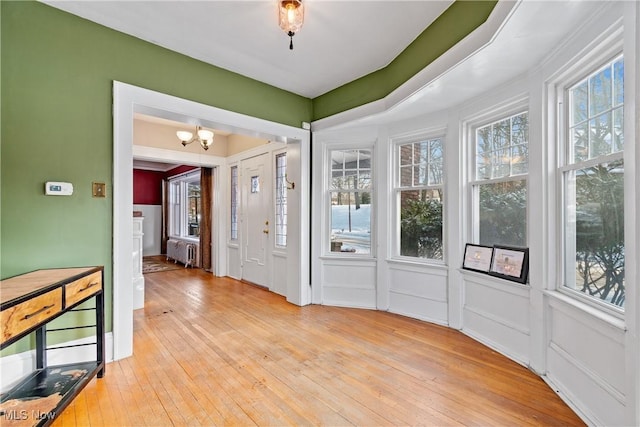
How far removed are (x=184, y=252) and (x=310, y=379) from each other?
233 inches

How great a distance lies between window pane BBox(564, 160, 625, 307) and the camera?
1745 mm

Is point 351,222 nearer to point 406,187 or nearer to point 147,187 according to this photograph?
point 406,187

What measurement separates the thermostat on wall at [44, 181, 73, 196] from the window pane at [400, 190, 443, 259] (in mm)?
3344

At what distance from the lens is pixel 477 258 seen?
2.96 metres

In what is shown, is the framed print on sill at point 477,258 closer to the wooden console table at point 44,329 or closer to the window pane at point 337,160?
the window pane at point 337,160

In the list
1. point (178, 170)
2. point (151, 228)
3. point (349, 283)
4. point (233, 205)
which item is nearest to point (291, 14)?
point (349, 283)

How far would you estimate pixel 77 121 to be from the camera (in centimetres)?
237

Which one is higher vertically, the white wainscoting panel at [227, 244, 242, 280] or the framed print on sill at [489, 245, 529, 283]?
the framed print on sill at [489, 245, 529, 283]

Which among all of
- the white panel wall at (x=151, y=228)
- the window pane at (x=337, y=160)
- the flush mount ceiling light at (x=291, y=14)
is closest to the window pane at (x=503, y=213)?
the window pane at (x=337, y=160)

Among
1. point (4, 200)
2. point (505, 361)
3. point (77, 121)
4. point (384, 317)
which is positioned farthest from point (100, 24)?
point (505, 361)

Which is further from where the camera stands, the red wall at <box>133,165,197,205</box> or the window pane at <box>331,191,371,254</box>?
the red wall at <box>133,165,197,205</box>

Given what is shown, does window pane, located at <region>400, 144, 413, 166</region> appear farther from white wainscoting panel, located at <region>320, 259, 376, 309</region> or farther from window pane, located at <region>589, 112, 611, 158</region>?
window pane, located at <region>589, 112, 611, 158</region>

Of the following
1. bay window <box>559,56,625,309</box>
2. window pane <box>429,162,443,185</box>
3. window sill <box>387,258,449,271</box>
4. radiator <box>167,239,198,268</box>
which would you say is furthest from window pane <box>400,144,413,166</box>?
radiator <box>167,239,198,268</box>

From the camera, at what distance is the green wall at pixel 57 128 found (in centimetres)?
210
